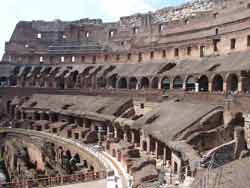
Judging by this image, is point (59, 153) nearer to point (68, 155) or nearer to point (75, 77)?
point (68, 155)

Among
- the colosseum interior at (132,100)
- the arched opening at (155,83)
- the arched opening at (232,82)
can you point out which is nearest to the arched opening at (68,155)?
the colosseum interior at (132,100)

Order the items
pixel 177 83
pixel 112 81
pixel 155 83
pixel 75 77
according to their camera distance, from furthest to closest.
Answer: pixel 75 77 → pixel 112 81 → pixel 155 83 → pixel 177 83

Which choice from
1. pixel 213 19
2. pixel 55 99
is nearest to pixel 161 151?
pixel 213 19

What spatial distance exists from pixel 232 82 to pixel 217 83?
2346 mm

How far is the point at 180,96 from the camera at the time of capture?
32875mm

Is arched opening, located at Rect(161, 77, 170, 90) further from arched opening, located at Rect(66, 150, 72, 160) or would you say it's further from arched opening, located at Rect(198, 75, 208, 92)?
arched opening, located at Rect(66, 150, 72, 160)

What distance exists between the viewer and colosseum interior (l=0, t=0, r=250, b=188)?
21263mm

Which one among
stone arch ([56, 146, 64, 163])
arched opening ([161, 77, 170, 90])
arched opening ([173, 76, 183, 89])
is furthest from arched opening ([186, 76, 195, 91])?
stone arch ([56, 146, 64, 163])

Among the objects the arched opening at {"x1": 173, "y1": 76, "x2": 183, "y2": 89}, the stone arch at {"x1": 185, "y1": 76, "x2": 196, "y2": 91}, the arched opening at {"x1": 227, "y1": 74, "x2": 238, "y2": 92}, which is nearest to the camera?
the arched opening at {"x1": 227, "y1": 74, "x2": 238, "y2": 92}

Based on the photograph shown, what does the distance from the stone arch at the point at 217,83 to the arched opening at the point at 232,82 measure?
4.12 ft

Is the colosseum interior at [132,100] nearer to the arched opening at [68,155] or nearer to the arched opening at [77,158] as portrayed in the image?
the arched opening at [77,158]

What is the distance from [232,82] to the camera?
31172mm

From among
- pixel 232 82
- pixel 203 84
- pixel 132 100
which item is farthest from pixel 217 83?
pixel 132 100

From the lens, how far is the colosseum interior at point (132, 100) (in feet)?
69.8
